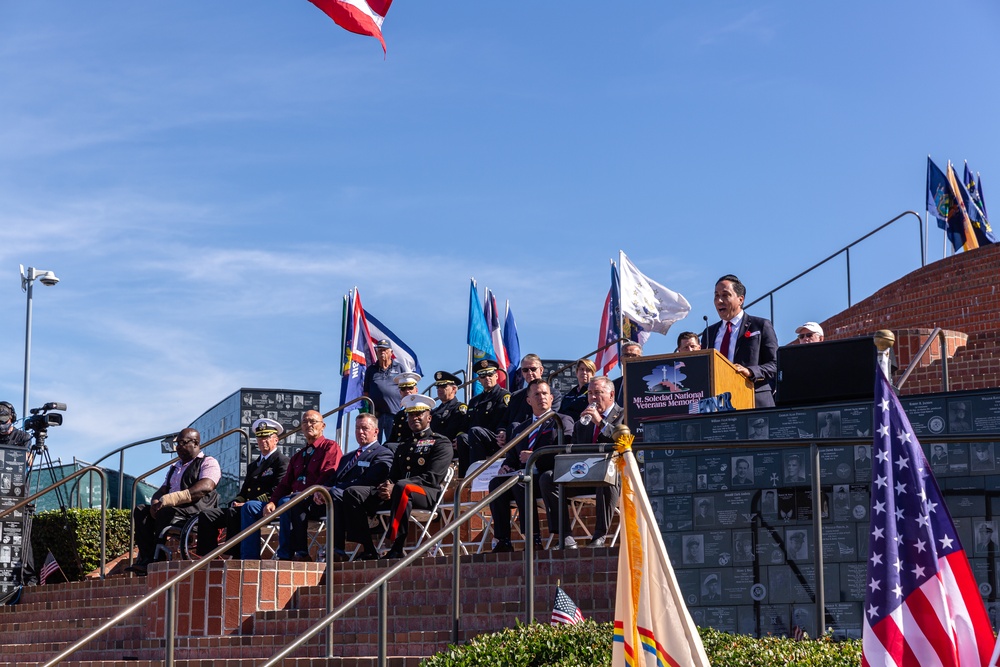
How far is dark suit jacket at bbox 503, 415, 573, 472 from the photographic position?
12.3m

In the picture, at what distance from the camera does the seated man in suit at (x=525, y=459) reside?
12258mm

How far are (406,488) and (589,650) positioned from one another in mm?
4413

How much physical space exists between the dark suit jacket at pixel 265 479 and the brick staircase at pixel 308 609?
4.51 feet

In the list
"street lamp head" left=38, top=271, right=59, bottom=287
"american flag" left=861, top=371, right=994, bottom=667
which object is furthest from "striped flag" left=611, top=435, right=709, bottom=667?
"street lamp head" left=38, top=271, right=59, bottom=287

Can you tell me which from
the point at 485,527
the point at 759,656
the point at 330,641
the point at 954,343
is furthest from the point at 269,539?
the point at 954,343

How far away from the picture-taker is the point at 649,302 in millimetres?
18922

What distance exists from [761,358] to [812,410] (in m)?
1.59

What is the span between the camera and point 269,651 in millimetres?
11438

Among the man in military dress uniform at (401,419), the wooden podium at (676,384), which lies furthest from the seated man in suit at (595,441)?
the man in military dress uniform at (401,419)

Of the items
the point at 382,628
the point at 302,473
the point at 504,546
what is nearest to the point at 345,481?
the point at 302,473

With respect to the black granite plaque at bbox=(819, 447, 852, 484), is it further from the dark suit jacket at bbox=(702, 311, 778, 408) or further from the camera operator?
the camera operator

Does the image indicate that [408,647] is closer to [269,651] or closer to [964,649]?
[269,651]

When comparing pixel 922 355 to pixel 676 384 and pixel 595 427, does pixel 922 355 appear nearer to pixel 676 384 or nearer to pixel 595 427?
pixel 595 427

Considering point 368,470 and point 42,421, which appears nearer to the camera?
point 368,470
